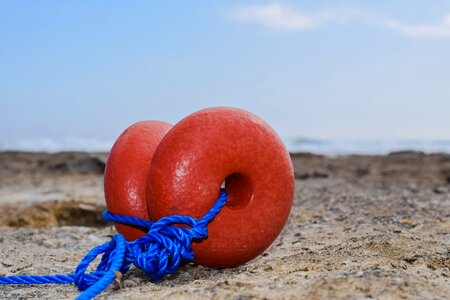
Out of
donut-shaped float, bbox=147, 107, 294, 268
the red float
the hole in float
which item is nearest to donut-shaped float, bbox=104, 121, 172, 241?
the red float

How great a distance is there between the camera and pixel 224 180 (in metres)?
2.67

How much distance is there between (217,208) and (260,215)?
244 millimetres

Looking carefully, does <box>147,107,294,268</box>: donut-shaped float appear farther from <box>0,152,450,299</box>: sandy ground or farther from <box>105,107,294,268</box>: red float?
<box>0,152,450,299</box>: sandy ground

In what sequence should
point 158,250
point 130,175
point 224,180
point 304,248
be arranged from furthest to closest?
point 304,248 < point 130,175 < point 224,180 < point 158,250

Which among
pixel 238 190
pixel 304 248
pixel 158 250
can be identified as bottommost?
pixel 304 248

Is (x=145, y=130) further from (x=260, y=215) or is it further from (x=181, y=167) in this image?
(x=260, y=215)

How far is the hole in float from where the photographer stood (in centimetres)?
264

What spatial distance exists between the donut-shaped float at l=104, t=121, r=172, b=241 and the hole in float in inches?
18.5

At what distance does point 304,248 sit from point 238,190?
0.86 metres

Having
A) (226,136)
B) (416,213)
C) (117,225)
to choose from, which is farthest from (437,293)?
(416,213)

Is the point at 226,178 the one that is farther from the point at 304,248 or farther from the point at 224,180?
the point at 304,248

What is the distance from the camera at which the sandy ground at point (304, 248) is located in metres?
2.17

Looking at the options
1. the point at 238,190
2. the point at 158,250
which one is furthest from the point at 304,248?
the point at 158,250

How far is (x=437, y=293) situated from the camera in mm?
2061
